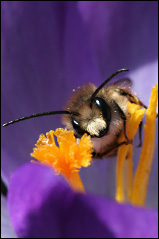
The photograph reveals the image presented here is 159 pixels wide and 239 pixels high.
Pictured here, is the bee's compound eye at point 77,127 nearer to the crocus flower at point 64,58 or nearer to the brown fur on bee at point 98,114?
the brown fur on bee at point 98,114

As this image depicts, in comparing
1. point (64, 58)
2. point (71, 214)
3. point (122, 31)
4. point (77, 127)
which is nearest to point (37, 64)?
point (64, 58)

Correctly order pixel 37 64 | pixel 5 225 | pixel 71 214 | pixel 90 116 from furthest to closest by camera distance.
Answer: pixel 37 64, pixel 5 225, pixel 90 116, pixel 71 214

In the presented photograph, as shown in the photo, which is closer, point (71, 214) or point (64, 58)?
point (71, 214)

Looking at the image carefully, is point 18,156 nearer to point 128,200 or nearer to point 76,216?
point 128,200

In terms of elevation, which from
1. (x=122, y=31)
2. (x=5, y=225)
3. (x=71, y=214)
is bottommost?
(x=5, y=225)

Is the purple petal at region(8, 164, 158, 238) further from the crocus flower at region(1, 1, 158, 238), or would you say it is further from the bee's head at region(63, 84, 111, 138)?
the crocus flower at region(1, 1, 158, 238)

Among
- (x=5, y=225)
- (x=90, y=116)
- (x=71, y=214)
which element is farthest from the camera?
(x=5, y=225)

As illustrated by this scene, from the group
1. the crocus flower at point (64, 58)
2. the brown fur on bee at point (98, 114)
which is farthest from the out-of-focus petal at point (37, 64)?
the brown fur on bee at point (98, 114)

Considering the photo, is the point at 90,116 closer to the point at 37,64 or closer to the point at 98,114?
the point at 98,114
